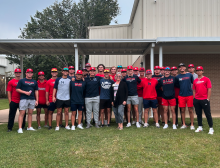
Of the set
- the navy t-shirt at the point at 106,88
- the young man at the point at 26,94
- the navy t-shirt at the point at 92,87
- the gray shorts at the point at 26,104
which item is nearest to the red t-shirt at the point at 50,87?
the young man at the point at 26,94

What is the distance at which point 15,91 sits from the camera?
561 cm

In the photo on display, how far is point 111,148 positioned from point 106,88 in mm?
2150

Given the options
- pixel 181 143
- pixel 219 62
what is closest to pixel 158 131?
pixel 181 143

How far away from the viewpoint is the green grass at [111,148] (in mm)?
3262

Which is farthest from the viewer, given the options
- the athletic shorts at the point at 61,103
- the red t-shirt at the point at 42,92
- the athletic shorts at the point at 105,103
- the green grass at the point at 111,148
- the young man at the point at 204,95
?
the red t-shirt at the point at 42,92

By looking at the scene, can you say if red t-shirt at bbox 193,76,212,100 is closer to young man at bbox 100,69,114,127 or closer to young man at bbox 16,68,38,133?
young man at bbox 100,69,114,127

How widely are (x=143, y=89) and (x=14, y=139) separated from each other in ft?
12.4

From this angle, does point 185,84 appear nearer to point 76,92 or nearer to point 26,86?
point 76,92

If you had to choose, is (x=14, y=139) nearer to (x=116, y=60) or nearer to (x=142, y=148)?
(x=142, y=148)

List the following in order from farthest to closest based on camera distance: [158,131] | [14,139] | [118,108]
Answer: [118,108], [158,131], [14,139]

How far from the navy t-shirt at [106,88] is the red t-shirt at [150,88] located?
40.8 inches

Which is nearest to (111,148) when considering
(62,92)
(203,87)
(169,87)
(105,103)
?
(105,103)

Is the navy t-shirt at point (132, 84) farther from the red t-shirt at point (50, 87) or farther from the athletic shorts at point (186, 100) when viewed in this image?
the red t-shirt at point (50, 87)

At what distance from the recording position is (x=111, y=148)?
3.91 metres
